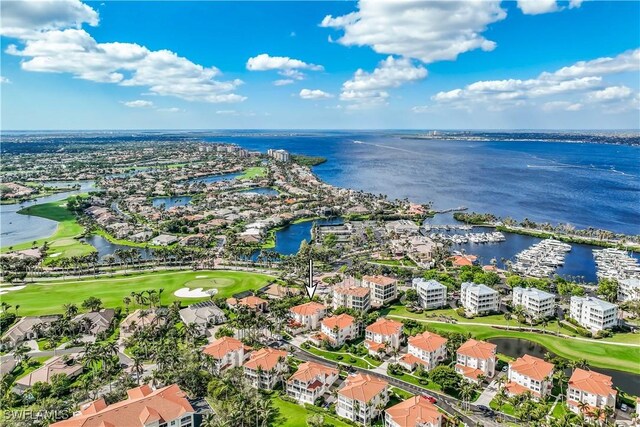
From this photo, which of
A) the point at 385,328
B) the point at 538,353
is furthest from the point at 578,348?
the point at 385,328

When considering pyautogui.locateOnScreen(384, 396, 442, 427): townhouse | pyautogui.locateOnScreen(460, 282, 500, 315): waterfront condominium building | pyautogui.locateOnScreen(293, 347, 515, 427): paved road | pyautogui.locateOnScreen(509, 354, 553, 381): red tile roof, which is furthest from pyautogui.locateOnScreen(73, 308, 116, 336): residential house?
pyautogui.locateOnScreen(460, 282, 500, 315): waterfront condominium building

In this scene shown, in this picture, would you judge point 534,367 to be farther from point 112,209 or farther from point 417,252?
point 112,209

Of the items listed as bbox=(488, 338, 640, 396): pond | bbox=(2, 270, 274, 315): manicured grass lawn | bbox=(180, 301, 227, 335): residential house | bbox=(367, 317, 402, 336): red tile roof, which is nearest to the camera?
bbox=(488, 338, 640, 396): pond

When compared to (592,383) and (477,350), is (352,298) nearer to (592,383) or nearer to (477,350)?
(477,350)

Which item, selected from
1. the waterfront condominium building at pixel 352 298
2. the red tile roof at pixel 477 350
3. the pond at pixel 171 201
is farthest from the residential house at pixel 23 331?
the pond at pixel 171 201

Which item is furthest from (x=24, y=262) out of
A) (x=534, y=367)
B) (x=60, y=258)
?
(x=534, y=367)

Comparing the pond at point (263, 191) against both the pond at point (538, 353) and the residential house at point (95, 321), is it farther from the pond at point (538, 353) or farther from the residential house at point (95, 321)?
the pond at point (538, 353)

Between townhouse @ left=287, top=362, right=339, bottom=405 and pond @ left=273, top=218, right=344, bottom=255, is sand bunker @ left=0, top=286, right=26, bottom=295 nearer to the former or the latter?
pond @ left=273, top=218, right=344, bottom=255
